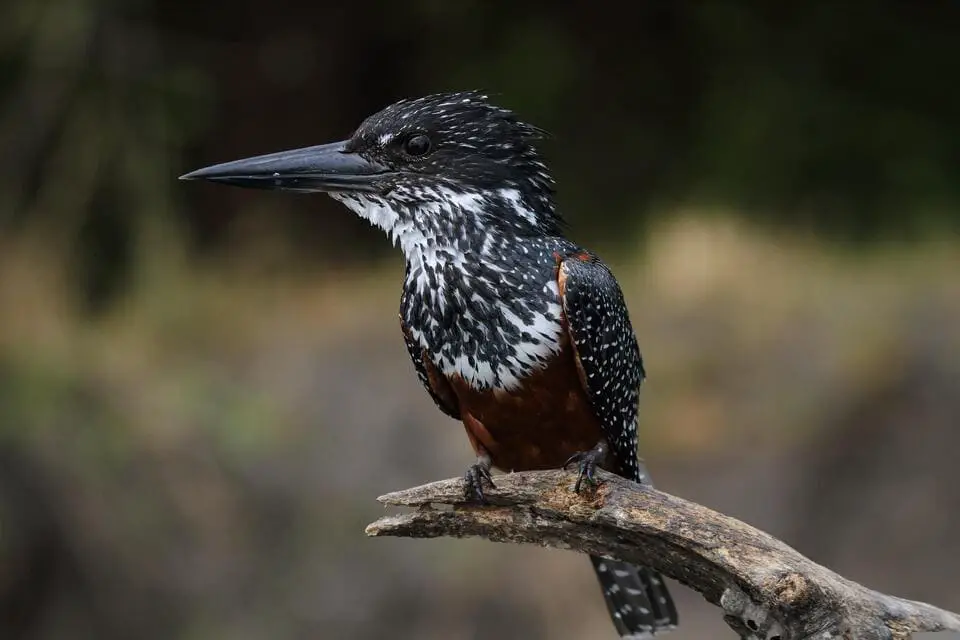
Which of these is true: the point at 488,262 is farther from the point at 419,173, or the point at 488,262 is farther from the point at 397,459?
the point at 397,459

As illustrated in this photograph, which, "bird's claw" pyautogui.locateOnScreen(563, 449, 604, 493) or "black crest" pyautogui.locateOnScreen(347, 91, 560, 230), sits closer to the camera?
"bird's claw" pyautogui.locateOnScreen(563, 449, 604, 493)

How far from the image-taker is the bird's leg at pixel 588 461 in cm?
346

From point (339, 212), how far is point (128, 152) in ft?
7.08

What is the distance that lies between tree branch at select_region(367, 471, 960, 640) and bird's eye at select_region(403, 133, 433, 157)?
105 centimetres

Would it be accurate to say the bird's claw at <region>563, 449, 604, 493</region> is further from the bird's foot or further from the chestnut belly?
the bird's foot

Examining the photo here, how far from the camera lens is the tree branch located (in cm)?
302

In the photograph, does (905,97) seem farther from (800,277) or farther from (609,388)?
(609,388)

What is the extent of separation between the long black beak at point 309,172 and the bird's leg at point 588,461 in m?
1.08

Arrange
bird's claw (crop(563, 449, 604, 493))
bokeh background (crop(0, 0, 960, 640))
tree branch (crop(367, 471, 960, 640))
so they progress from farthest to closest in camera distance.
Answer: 1. bokeh background (crop(0, 0, 960, 640))
2. bird's claw (crop(563, 449, 604, 493))
3. tree branch (crop(367, 471, 960, 640))

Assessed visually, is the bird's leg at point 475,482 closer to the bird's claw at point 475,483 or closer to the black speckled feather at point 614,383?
the bird's claw at point 475,483

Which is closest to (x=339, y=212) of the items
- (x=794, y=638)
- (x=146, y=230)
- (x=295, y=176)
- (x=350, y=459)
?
(x=146, y=230)

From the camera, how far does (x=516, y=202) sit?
3.69m

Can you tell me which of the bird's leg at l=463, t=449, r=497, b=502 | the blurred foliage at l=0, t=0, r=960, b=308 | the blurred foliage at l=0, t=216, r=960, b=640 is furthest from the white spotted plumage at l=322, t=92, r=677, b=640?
the blurred foliage at l=0, t=0, r=960, b=308

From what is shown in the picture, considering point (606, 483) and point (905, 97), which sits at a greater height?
point (905, 97)
